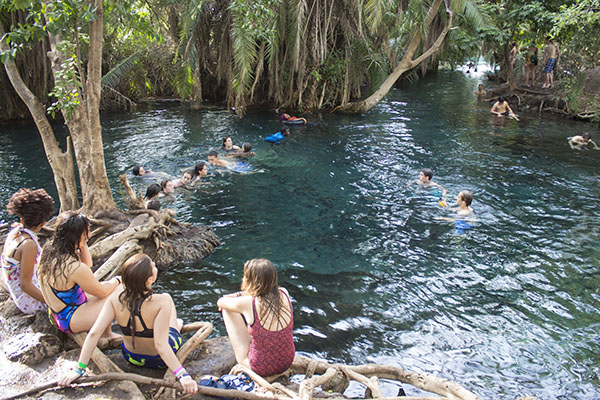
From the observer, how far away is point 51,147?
7910 millimetres

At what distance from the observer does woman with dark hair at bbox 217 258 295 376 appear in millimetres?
4109

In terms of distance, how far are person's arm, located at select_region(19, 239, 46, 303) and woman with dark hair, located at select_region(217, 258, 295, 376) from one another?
2.13 m

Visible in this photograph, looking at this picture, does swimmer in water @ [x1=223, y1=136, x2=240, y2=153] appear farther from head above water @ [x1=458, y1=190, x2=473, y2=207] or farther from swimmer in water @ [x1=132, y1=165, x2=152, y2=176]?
head above water @ [x1=458, y1=190, x2=473, y2=207]

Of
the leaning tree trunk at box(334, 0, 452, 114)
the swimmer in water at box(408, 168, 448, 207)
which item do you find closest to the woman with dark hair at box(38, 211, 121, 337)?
the swimmer in water at box(408, 168, 448, 207)

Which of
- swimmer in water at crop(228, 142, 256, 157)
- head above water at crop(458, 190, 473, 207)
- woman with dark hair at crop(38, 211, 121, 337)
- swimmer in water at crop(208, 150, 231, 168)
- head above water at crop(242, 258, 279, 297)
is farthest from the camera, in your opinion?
swimmer in water at crop(228, 142, 256, 157)

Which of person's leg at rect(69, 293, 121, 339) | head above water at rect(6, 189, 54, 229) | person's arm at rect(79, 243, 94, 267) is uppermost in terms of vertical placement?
head above water at rect(6, 189, 54, 229)

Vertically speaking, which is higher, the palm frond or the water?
the palm frond

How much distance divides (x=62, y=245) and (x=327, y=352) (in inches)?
135

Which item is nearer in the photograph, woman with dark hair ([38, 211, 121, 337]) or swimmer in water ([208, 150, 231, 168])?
woman with dark hair ([38, 211, 121, 337])

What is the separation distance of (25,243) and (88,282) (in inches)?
33.9

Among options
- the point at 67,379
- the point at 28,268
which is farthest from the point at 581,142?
the point at 67,379

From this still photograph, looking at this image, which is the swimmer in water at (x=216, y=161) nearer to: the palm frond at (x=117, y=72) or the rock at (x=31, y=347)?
the palm frond at (x=117, y=72)

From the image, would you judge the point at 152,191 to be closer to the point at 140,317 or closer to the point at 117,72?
the point at 140,317

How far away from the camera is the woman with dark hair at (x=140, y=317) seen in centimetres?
383
